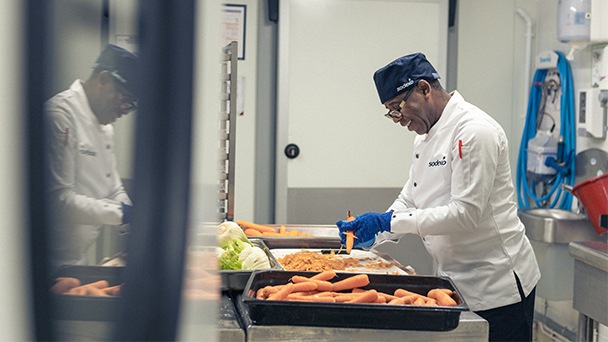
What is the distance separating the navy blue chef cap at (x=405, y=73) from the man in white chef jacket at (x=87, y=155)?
154cm

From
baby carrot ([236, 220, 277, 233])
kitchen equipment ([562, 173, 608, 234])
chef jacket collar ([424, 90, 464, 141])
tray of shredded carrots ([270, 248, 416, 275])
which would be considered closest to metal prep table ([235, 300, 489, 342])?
tray of shredded carrots ([270, 248, 416, 275])

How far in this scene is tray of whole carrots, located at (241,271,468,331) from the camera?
1.16 meters

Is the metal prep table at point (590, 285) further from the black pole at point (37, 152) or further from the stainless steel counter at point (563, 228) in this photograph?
the black pole at point (37, 152)

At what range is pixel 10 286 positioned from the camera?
1.15 feet

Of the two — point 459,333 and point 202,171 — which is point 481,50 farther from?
point 202,171

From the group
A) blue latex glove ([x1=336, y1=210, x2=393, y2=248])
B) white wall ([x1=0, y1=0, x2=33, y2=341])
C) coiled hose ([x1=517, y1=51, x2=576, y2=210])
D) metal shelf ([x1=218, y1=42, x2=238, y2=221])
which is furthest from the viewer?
coiled hose ([x1=517, y1=51, x2=576, y2=210])

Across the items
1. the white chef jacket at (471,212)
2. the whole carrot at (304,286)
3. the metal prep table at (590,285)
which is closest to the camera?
the whole carrot at (304,286)

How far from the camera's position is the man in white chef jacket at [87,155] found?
0.36 m

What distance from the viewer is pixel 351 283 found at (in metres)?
1.38

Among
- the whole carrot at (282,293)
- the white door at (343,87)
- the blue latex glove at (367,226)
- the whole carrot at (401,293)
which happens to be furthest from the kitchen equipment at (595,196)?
the whole carrot at (282,293)

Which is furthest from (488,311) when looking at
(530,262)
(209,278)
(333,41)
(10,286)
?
Result: (333,41)

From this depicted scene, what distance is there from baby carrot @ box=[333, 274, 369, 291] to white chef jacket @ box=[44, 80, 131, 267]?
3.51 feet

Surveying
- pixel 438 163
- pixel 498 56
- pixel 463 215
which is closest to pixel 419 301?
pixel 463 215

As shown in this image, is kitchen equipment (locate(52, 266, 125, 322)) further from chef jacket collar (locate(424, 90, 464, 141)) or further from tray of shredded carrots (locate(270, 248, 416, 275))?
chef jacket collar (locate(424, 90, 464, 141))
